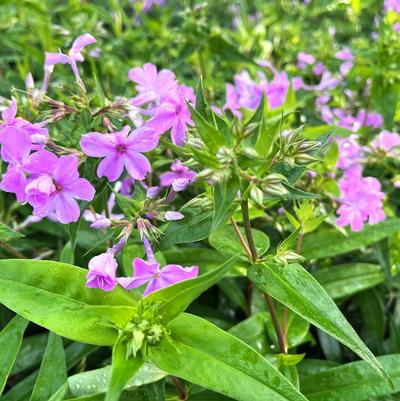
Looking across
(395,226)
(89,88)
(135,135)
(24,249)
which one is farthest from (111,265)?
(89,88)

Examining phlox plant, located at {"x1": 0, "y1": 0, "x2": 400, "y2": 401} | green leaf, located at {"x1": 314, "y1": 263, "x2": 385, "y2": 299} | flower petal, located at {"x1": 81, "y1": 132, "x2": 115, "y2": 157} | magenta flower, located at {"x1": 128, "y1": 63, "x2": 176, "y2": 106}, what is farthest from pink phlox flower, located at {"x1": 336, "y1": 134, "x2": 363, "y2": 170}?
flower petal, located at {"x1": 81, "y1": 132, "x2": 115, "y2": 157}

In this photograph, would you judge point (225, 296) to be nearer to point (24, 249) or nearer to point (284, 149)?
point (24, 249)

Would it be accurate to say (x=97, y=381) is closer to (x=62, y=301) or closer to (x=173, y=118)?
(x=62, y=301)

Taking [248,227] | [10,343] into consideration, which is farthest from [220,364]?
[10,343]

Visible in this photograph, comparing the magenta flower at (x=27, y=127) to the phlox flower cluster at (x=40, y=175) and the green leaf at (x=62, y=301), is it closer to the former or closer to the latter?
the phlox flower cluster at (x=40, y=175)

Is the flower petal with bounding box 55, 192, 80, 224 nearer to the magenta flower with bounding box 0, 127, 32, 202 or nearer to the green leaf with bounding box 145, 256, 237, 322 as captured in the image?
the magenta flower with bounding box 0, 127, 32, 202

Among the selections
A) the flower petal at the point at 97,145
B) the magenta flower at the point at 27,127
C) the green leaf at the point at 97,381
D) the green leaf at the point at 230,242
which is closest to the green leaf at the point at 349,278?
the green leaf at the point at 230,242
